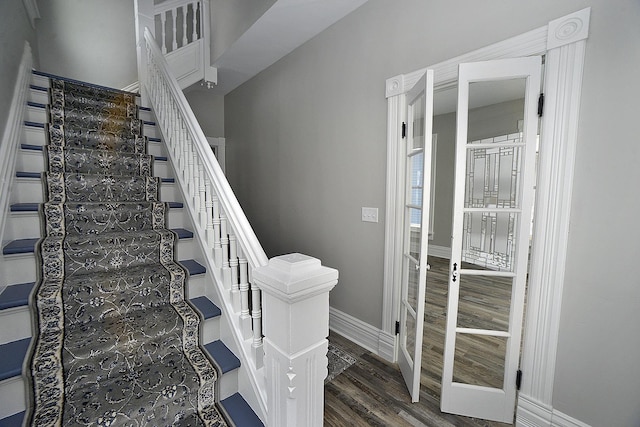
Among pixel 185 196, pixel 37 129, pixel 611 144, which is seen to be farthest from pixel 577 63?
pixel 37 129

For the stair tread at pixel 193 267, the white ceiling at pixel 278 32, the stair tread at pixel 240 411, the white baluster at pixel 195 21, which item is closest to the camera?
the stair tread at pixel 240 411

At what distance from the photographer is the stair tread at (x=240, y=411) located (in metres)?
1.23

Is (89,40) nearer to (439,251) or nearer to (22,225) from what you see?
(22,225)

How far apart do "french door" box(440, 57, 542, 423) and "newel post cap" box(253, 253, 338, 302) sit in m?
0.99

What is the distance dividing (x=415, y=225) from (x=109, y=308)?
1.86 m

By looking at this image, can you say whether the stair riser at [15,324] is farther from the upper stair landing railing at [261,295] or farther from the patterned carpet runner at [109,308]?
the upper stair landing railing at [261,295]

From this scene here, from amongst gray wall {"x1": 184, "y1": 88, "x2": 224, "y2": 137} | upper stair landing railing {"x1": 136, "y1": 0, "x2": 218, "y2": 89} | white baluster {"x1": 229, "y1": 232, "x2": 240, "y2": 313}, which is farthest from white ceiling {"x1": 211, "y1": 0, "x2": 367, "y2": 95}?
white baluster {"x1": 229, "y1": 232, "x2": 240, "y2": 313}

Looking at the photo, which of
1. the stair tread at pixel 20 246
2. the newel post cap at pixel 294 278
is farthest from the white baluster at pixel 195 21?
the newel post cap at pixel 294 278

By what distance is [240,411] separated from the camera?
1292mm

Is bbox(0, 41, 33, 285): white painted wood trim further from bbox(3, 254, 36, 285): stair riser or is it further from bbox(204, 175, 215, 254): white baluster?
bbox(204, 175, 215, 254): white baluster

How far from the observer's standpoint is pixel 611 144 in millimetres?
1208

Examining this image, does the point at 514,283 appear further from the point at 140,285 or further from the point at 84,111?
the point at 84,111

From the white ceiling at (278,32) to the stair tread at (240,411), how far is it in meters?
2.71

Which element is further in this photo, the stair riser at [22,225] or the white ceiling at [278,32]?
the white ceiling at [278,32]
